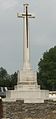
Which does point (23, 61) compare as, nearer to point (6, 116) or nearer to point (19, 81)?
point (19, 81)

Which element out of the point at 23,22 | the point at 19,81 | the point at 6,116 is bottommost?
the point at 6,116

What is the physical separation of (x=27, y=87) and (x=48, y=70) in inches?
1936

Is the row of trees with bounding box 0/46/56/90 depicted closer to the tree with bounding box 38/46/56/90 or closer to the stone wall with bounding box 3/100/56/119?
the tree with bounding box 38/46/56/90

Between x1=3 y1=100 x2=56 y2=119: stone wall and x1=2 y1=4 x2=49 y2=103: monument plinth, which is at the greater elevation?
x1=2 y1=4 x2=49 y2=103: monument plinth

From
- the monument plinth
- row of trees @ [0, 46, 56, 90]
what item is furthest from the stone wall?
row of trees @ [0, 46, 56, 90]

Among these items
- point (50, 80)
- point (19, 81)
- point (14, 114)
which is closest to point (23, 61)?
point (19, 81)

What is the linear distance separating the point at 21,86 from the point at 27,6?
4.28 metres

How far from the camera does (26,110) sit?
2603 centimetres

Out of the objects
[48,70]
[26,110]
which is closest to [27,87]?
[26,110]

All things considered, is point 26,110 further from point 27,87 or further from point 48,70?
point 48,70

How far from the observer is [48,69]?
76.2m

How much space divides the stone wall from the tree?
46.9 m

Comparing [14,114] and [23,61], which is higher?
[23,61]

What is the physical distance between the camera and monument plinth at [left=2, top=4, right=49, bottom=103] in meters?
26.4
